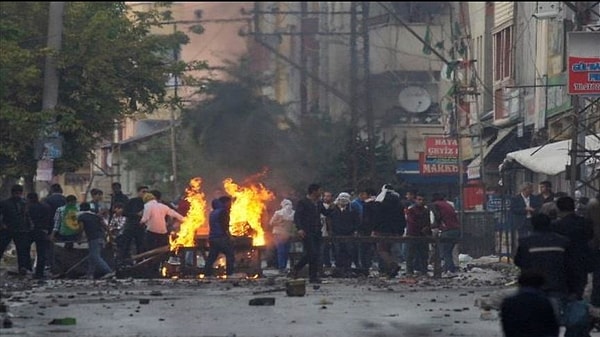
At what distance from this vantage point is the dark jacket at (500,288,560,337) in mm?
10656

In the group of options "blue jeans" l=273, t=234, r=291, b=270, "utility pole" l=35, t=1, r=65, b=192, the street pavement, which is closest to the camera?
the street pavement

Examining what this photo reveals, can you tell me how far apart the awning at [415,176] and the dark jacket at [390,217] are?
78.8 feet

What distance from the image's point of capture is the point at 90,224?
2755cm

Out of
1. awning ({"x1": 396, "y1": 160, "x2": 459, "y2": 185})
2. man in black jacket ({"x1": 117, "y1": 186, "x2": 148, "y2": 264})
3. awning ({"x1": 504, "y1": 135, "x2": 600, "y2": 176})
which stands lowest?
man in black jacket ({"x1": 117, "y1": 186, "x2": 148, "y2": 264})

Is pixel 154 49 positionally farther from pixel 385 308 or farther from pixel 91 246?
pixel 385 308

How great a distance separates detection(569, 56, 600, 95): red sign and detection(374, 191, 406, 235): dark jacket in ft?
20.9

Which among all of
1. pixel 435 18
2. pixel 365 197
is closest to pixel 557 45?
pixel 365 197

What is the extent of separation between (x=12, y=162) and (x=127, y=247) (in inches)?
364

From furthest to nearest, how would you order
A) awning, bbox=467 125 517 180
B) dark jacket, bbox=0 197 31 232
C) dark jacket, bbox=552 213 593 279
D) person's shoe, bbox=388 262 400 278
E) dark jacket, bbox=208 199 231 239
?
awning, bbox=467 125 517 180
person's shoe, bbox=388 262 400 278
dark jacket, bbox=0 197 31 232
dark jacket, bbox=208 199 231 239
dark jacket, bbox=552 213 593 279

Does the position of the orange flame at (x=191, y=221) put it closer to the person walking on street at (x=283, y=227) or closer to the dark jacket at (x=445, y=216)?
the person walking on street at (x=283, y=227)

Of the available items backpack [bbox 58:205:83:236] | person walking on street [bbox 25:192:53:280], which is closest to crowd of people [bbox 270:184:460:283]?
backpack [bbox 58:205:83:236]

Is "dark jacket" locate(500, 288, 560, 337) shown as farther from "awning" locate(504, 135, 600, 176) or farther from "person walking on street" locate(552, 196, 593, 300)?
"awning" locate(504, 135, 600, 176)

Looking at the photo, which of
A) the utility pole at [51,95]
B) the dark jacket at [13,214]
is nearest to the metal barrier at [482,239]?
the utility pole at [51,95]

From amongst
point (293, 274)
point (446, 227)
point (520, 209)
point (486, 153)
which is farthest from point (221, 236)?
point (486, 153)
